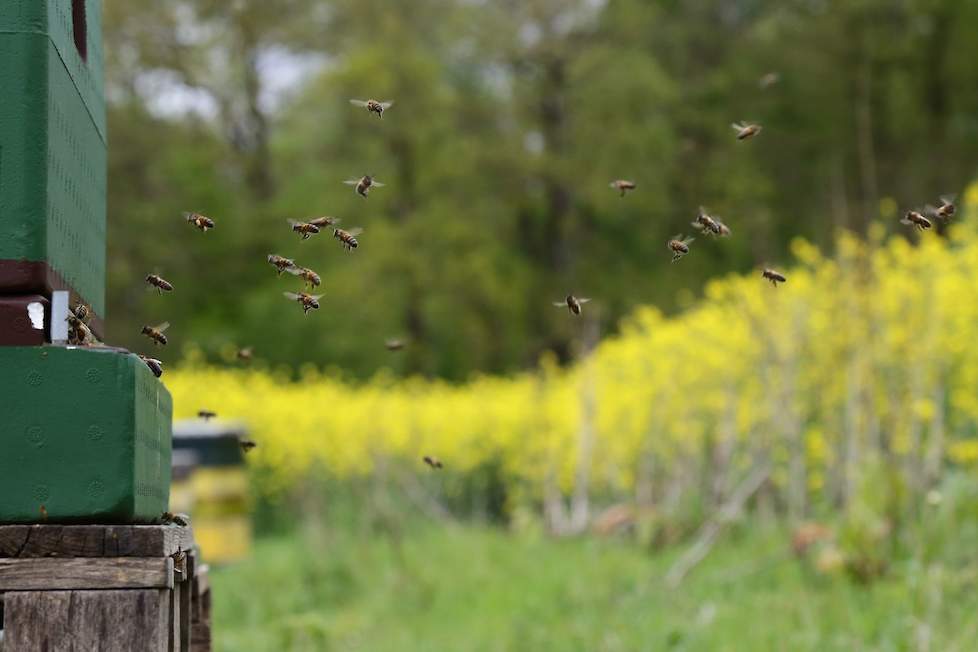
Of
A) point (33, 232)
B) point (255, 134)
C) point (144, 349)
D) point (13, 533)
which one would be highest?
point (255, 134)

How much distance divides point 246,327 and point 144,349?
190cm

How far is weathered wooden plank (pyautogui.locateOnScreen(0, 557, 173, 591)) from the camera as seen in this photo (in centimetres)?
235

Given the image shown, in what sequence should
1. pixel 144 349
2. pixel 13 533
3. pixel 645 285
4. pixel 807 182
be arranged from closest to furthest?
1. pixel 13 533
2. pixel 144 349
3. pixel 645 285
4. pixel 807 182

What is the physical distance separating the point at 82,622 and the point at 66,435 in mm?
327

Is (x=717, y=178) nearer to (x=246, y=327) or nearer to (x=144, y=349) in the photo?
(x=246, y=327)

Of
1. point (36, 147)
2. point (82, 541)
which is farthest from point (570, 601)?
point (36, 147)

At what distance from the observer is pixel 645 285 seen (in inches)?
1065

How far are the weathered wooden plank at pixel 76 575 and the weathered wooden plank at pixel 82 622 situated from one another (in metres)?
0.01

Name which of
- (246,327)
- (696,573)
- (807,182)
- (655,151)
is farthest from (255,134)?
(696,573)

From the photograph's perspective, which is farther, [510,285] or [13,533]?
[510,285]

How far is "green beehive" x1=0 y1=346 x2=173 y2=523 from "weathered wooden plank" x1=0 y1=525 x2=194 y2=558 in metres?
0.03

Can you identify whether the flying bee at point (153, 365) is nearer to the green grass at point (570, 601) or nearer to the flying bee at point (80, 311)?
the flying bee at point (80, 311)

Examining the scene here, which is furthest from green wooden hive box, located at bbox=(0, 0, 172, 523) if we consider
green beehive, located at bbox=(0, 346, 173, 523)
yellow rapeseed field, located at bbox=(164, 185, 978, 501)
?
yellow rapeseed field, located at bbox=(164, 185, 978, 501)

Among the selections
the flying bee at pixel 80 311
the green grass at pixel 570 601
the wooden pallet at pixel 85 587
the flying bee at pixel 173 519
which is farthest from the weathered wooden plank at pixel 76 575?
the green grass at pixel 570 601
